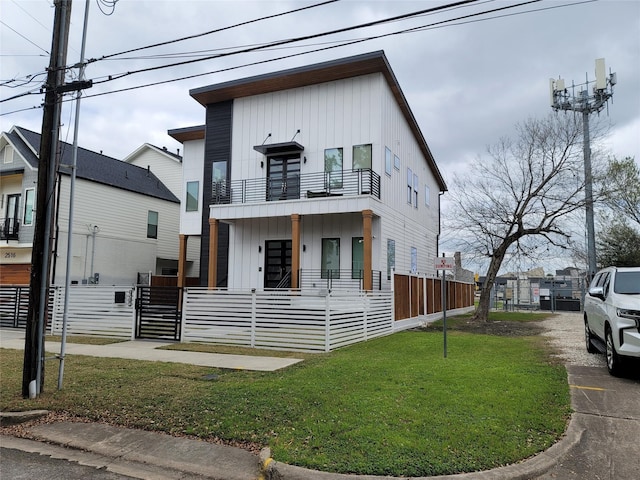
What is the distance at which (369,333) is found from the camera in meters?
13.2

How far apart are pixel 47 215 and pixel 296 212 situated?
415 inches

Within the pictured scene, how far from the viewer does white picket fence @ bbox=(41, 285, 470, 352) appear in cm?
1107

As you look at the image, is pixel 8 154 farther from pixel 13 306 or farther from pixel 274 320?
pixel 274 320

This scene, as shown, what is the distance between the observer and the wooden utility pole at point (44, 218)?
21.9ft

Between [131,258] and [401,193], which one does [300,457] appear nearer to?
[401,193]

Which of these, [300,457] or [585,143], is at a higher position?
[585,143]

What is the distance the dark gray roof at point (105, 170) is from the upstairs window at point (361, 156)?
43.0ft

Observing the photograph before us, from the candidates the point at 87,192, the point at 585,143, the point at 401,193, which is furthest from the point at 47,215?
the point at 585,143

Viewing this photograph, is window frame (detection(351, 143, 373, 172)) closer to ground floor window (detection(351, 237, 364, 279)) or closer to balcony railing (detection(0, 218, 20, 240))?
ground floor window (detection(351, 237, 364, 279))

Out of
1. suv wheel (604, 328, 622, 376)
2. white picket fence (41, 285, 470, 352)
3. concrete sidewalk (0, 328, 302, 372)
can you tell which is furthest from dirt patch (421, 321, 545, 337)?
concrete sidewalk (0, 328, 302, 372)

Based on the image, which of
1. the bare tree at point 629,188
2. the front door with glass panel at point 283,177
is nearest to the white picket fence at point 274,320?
the front door with glass panel at point 283,177

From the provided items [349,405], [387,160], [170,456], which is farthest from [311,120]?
[170,456]

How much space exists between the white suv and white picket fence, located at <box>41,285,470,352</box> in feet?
18.4

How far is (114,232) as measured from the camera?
80.3 ft
